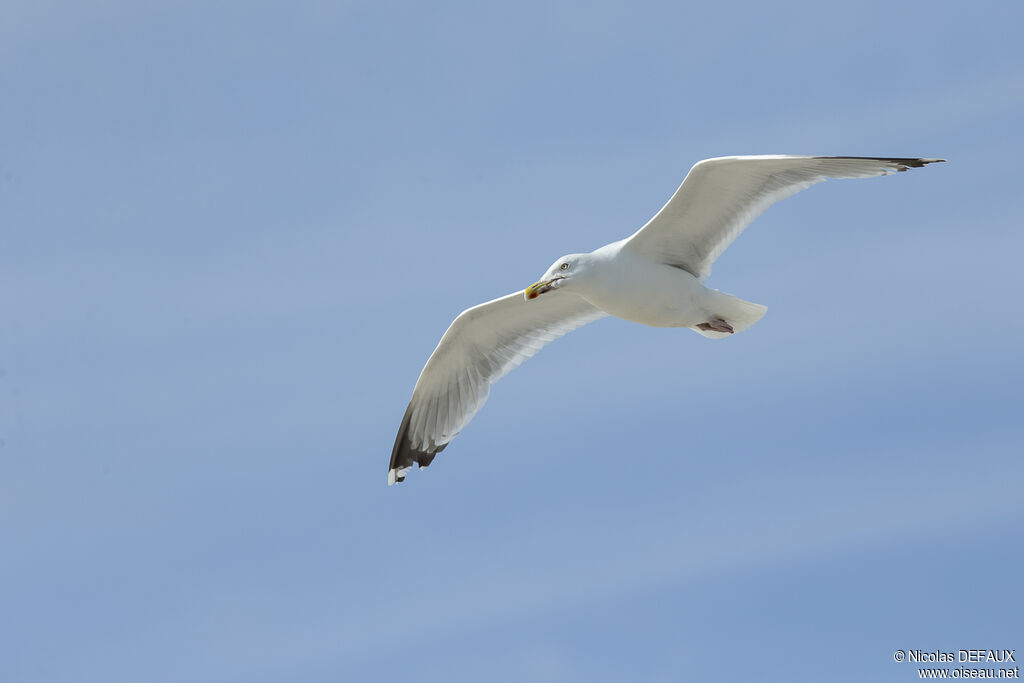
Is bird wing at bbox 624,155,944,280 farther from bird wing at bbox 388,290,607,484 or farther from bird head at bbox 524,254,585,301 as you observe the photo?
bird wing at bbox 388,290,607,484

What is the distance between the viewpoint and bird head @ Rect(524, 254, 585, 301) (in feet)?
39.5

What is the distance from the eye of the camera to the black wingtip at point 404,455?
14.4m

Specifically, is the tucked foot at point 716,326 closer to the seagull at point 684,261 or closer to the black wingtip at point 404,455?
the seagull at point 684,261

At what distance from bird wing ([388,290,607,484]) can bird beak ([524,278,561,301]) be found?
3.18 feet

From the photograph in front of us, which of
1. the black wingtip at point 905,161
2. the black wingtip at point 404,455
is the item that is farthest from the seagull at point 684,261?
the black wingtip at point 404,455

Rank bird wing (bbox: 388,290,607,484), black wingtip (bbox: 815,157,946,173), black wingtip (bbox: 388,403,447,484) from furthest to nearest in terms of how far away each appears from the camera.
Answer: black wingtip (bbox: 388,403,447,484) < bird wing (bbox: 388,290,607,484) < black wingtip (bbox: 815,157,946,173)

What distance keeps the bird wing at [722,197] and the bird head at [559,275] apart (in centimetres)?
48

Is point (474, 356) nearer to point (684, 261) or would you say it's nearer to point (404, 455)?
point (404, 455)

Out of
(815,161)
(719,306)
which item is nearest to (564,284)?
(719,306)

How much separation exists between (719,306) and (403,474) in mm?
4297

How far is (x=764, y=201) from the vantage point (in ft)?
38.8

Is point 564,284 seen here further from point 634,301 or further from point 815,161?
point 815,161

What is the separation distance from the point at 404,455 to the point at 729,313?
4.17 metres

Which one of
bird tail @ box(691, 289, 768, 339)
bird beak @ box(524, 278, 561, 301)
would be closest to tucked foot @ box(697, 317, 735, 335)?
bird tail @ box(691, 289, 768, 339)
